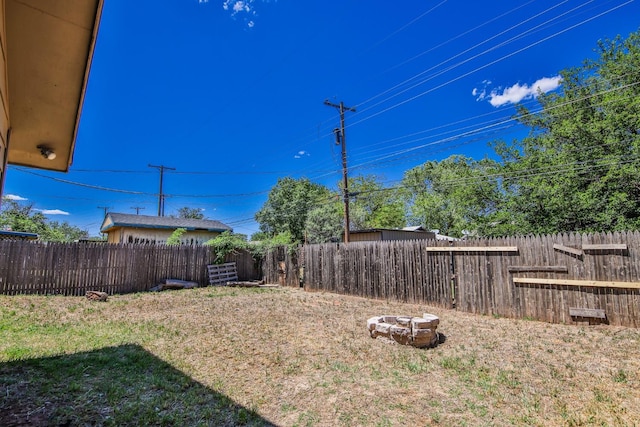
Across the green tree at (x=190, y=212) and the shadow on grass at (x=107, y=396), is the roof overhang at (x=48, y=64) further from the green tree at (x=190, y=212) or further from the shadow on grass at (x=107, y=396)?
the green tree at (x=190, y=212)

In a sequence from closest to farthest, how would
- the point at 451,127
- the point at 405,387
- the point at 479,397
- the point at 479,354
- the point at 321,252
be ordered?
the point at 479,397
the point at 405,387
the point at 479,354
the point at 321,252
the point at 451,127

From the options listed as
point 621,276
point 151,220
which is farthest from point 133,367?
point 151,220

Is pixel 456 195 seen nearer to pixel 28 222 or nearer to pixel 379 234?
pixel 379 234

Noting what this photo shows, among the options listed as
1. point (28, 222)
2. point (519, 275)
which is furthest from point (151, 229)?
point (519, 275)

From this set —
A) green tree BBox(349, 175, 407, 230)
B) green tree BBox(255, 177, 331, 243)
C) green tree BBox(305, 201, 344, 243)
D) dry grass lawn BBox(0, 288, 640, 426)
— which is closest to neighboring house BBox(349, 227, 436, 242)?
green tree BBox(305, 201, 344, 243)

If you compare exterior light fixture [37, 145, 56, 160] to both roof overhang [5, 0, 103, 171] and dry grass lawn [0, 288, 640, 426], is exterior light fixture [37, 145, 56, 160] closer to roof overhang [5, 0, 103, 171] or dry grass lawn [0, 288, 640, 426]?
roof overhang [5, 0, 103, 171]

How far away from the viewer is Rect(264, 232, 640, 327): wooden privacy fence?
514 cm

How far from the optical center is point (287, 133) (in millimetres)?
16859

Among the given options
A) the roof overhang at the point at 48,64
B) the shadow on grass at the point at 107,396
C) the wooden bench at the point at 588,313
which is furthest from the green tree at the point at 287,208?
the roof overhang at the point at 48,64

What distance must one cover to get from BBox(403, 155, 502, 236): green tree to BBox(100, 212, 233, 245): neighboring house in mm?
12335

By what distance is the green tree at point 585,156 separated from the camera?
12.1 m

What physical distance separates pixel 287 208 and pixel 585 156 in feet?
59.8

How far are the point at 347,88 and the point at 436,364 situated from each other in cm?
1127

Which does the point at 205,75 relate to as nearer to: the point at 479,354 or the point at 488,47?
the point at 488,47
